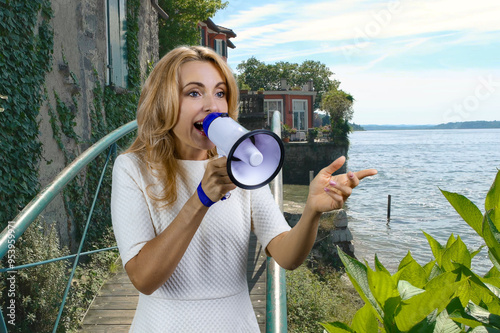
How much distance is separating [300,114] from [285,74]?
85.2 feet

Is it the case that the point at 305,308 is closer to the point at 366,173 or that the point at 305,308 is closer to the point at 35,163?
the point at 35,163

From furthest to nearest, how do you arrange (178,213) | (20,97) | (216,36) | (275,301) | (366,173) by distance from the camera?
(216,36), (20,97), (275,301), (178,213), (366,173)

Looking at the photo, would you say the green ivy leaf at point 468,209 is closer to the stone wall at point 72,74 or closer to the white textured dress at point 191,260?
the white textured dress at point 191,260

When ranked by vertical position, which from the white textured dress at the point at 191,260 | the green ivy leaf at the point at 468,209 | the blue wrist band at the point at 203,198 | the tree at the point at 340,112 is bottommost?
the white textured dress at the point at 191,260

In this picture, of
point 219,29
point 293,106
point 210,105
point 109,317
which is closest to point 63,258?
point 210,105

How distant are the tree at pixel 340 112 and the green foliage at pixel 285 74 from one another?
89.7ft

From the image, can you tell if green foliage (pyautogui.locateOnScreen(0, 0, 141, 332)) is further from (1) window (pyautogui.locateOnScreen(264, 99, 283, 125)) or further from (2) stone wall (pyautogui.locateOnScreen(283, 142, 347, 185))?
→ (1) window (pyautogui.locateOnScreen(264, 99, 283, 125))

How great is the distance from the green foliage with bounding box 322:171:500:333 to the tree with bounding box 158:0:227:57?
50.8 feet

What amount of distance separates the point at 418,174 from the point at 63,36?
46.4m

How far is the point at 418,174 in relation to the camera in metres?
47.2

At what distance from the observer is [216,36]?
86.6ft

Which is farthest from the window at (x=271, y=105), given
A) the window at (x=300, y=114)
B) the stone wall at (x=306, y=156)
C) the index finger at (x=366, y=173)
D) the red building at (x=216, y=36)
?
the index finger at (x=366, y=173)

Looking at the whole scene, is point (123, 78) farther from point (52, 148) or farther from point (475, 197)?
point (475, 197)

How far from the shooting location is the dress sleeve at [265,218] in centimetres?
161
